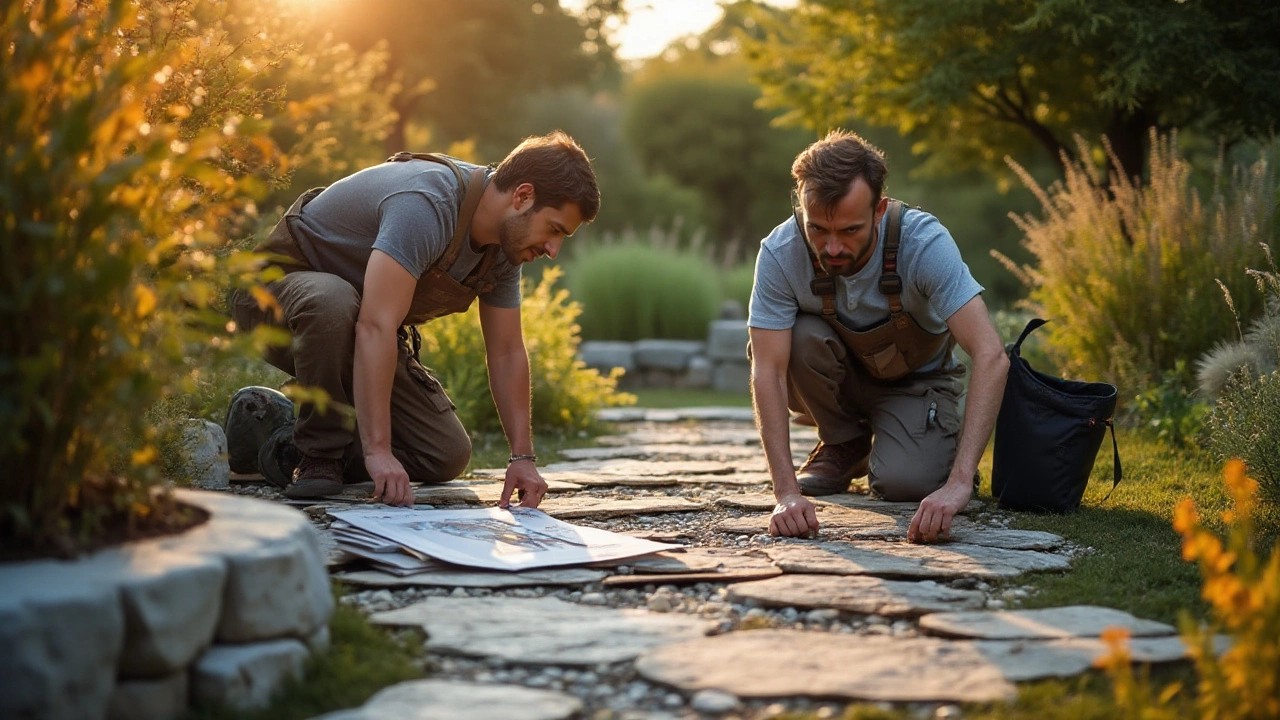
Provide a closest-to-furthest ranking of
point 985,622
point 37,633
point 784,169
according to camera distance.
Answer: point 37,633 → point 985,622 → point 784,169

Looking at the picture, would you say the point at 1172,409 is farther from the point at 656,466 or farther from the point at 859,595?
the point at 859,595

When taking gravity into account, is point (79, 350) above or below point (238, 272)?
below

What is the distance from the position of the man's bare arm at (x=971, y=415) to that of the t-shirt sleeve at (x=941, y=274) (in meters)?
0.03

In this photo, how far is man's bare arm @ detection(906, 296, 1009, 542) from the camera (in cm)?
314

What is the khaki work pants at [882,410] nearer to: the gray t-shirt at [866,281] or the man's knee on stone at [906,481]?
the man's knee on stone at [906,481]

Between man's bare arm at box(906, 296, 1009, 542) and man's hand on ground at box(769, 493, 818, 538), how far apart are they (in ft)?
0.88

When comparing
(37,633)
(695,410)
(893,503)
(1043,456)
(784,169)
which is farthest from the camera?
(784,169)

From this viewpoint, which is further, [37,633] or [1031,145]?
[1031,145]

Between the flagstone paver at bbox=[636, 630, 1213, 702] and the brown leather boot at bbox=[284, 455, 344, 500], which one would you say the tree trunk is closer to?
the brown leather boot at bbox=[284, 455, 344, 500]

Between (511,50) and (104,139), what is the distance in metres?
17.6

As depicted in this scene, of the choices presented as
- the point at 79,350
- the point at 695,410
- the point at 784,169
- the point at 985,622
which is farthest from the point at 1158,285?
the point at 784,169

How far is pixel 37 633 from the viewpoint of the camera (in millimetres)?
1615

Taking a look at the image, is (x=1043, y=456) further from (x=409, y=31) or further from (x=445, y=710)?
(x=409, y=31)

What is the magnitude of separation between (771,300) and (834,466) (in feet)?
2.75
